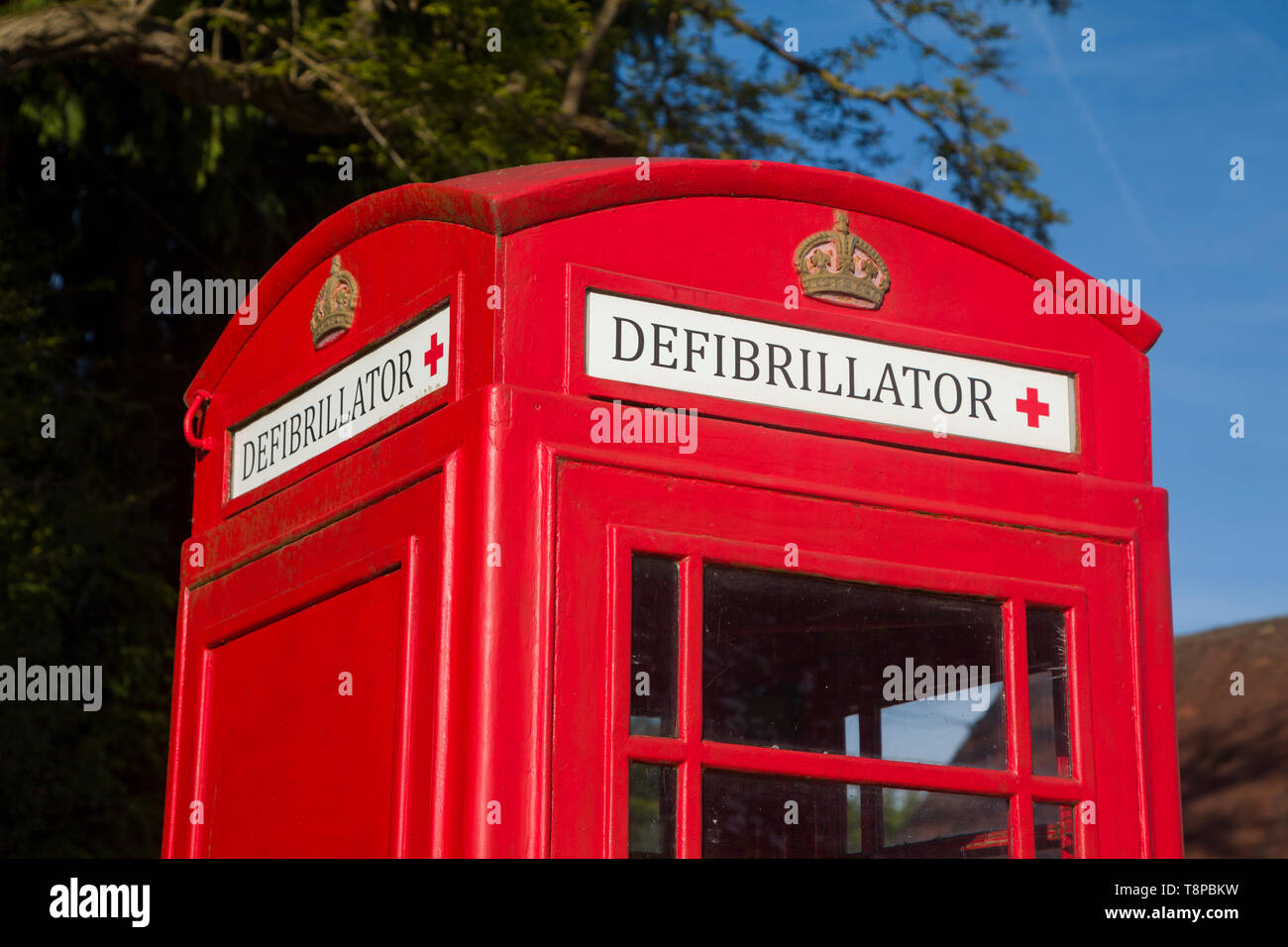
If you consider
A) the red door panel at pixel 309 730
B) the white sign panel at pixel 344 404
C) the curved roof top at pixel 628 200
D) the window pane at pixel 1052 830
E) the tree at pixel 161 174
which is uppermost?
the tree at pixel 161 174

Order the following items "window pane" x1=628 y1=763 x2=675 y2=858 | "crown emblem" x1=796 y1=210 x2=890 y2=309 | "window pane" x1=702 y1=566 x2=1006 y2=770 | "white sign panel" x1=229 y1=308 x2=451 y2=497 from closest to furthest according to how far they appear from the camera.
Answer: "window pane" x1=628 y1=763 x2=675 y2=858, "window pane" x1=702 y1=566 x2=1006 y2=770, "white sign panel" x1=229 y1=308 x2=451 y2=497, "crown emblem" x1=796 y1=210 x2=890 y2=309

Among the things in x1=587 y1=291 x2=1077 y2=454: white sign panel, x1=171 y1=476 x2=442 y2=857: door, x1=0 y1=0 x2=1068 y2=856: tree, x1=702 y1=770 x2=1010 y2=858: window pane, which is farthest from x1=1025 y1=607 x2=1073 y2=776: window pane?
x1=0 y1=0 x2=1068 y2=856: tree

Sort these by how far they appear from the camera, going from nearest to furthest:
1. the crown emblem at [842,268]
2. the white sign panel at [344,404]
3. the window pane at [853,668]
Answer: the window pane at [853,668] < the white sign panel at [344,404] < the crown emblem at [842,268]

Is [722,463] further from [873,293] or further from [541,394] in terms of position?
[873,293]

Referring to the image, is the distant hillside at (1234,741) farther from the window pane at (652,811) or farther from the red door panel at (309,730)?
the window pane at (652,811)

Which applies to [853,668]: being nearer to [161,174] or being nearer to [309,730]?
[309,730]

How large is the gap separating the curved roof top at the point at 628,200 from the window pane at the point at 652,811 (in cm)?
85

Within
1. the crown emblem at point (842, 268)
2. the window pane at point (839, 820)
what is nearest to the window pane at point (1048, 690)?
the window pane at point (839, 820)

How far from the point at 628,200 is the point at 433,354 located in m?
0.40

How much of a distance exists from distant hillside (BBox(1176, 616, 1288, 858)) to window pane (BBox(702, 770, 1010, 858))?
673cm

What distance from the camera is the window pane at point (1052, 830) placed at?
249 cm

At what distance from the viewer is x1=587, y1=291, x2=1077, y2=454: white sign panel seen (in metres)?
2.42

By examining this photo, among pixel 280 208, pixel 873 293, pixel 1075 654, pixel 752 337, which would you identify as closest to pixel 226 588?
pixel 752 337

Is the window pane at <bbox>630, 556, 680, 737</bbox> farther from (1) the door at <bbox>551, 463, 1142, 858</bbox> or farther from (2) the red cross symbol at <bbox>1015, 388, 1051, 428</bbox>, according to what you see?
(2) the red cross symbol at <bbox>1015, 388, 1051, 428</bbox>
